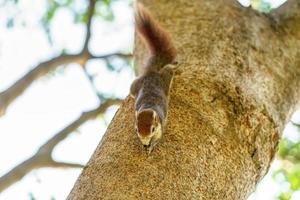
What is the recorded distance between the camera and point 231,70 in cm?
157

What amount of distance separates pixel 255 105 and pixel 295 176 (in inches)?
73.3

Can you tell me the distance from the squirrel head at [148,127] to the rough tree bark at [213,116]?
24mm

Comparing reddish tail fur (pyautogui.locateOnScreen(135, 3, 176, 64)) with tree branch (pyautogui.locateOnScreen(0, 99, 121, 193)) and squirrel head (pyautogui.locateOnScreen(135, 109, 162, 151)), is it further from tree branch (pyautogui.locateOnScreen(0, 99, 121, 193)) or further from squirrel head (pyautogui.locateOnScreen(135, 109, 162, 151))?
tree branch (pyautogui.locateOnScreen(0, 99, 121, 193))

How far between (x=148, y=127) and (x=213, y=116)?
181mm

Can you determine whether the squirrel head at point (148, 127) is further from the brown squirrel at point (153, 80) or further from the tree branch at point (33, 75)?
the tree branch at point (33, 75)

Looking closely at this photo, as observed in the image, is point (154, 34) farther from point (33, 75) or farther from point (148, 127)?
point (33, 75)

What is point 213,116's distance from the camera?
4.59ft

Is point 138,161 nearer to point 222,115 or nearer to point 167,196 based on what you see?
point 167,196

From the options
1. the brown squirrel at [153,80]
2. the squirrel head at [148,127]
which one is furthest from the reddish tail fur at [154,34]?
the squirrel head at [148,127]

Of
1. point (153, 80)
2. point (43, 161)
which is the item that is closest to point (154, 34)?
point (153, 80)

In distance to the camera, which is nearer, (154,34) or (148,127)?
(148,127)

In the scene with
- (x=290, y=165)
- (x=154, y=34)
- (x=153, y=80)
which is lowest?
(x=290, y=165)

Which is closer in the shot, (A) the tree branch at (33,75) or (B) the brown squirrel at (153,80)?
(B) the brown squirrel at (153,80)

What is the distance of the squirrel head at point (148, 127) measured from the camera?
1.26 m
